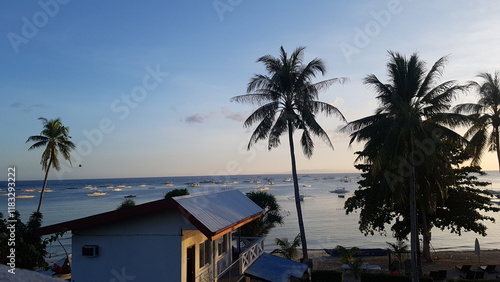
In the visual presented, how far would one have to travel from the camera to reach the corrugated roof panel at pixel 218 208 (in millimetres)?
12367

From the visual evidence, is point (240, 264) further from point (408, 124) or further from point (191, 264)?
point (408, 124)

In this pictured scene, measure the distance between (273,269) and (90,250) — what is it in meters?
7.65

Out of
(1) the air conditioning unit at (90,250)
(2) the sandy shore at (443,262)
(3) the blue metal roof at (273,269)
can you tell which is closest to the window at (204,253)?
(3) the blue metal roof at (273,269)

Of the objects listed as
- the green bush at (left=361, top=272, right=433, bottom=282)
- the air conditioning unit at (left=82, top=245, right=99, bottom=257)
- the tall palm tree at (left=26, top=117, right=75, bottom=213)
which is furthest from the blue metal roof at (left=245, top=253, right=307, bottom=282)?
the tall palm tree at (left=26, top=117, right=75, bottom=213)

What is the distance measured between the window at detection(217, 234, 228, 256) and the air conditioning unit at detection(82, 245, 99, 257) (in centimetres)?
Result: 556

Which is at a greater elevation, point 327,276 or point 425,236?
point 425,236

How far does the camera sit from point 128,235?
1259 cm

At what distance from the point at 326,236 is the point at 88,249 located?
42.6 m

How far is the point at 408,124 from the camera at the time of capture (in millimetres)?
16734

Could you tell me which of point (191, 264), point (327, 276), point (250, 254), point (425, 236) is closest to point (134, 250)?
point (191, 264)

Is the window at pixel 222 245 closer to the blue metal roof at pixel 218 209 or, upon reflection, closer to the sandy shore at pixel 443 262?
the blue metal roof at pixel 218 209

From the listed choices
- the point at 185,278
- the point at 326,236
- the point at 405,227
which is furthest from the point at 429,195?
the point at 326,236

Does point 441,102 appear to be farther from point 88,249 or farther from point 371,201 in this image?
point 88,249

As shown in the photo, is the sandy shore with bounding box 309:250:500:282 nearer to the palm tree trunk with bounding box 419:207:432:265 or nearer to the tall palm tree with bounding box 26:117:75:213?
the palm tree trunk with bounding box 419:207:432:265
